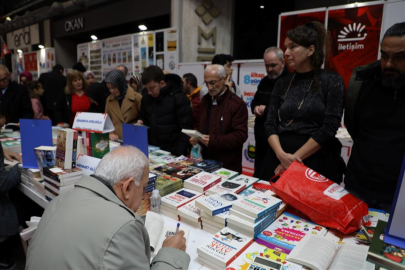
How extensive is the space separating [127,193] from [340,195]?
1.02 meters

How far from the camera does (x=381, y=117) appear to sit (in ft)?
4.91

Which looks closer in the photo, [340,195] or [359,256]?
[359,256]

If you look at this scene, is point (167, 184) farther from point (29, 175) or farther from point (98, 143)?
point (29, 175)

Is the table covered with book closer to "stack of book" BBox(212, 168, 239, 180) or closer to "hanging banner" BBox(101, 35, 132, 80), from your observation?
"stack of book" BBox(212, 168, 239, 180)

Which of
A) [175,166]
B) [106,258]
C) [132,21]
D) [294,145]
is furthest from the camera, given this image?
[132,21]

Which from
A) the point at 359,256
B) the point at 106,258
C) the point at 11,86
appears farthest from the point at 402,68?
the point at 11,86

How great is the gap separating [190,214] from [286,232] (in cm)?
48

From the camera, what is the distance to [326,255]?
1.14 m

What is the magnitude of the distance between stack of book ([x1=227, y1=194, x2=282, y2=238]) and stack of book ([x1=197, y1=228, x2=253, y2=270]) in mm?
38

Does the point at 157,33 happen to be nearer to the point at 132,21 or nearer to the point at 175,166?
the point at 132,21

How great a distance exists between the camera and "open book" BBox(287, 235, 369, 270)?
110cm

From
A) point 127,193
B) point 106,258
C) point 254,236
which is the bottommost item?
point 254,236

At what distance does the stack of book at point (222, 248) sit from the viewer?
113 cm

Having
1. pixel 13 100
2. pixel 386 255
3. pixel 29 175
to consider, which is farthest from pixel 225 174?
pixel 13 100
